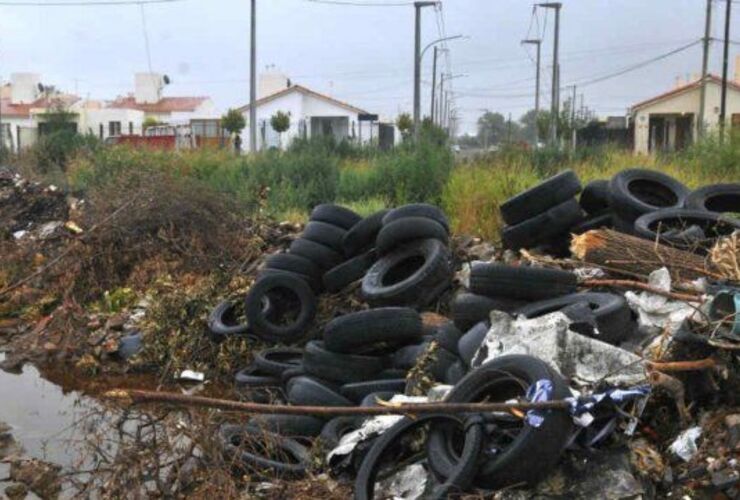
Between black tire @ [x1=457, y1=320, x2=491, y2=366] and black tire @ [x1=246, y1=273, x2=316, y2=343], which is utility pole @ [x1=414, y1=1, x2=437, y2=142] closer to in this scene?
black tire @ [x1=246, y1=273, x2=316, y2=343]

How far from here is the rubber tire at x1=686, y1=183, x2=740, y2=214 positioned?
9.10 metres

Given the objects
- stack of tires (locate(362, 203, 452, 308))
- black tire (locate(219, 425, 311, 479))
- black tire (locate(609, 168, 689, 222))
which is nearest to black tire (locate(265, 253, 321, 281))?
stack of tires (locate(362, 203, 452, 308))

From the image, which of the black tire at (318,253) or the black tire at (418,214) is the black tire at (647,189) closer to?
the black tire at (418,214)

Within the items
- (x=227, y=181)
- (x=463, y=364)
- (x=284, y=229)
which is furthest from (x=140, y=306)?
(x=227, y=181)

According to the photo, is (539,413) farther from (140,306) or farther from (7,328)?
(7,328)

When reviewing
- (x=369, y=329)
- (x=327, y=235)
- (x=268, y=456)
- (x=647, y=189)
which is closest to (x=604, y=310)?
(x=369, y=329)

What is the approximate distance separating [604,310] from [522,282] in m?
0.80

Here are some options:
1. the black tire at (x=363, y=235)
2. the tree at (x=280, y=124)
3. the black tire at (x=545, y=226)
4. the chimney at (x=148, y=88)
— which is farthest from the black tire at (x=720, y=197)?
the chimney at (x=148, y=88)

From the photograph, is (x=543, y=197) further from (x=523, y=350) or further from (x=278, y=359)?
(x=523, y=350)

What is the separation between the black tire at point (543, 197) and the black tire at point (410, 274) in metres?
0.90

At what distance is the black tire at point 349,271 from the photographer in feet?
31.5

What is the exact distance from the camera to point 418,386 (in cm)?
618

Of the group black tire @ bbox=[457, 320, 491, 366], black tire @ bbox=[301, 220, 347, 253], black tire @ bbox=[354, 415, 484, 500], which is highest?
black tire @ bbox=[301, 220, 347, 253]

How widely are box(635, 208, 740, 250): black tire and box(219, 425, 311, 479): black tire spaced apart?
3.58m
